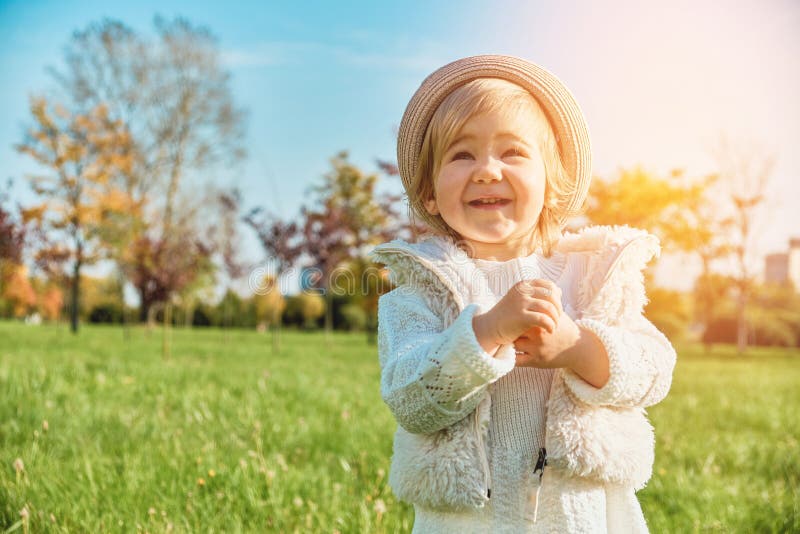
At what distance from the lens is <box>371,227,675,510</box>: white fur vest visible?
1566 millimetres

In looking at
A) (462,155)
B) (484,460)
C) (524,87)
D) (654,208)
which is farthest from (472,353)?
(654,208)

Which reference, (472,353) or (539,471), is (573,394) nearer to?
(539,471)

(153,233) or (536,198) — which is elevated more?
(153,233)

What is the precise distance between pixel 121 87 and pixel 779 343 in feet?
106

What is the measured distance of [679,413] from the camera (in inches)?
259

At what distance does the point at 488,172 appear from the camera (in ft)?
5.47

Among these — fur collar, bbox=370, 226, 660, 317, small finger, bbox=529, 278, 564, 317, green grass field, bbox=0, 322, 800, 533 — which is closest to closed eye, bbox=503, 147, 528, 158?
fur collar, bbox=370, 226, 660, 317

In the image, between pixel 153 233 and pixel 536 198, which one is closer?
pixel 536 198

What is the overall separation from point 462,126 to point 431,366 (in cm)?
64

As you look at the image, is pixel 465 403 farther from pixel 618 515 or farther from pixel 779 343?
pixel 779 343

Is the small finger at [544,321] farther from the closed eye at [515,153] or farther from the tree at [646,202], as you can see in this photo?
the tree at [646,202]

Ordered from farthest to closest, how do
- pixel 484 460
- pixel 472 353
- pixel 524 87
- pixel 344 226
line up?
pixel 344 226
pixel 524 87
pixel 484 460
pixel 472 353

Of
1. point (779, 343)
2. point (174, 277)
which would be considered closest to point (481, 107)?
point (174, 277)

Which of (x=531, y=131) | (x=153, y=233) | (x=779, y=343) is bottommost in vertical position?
(x=779, y=343)
